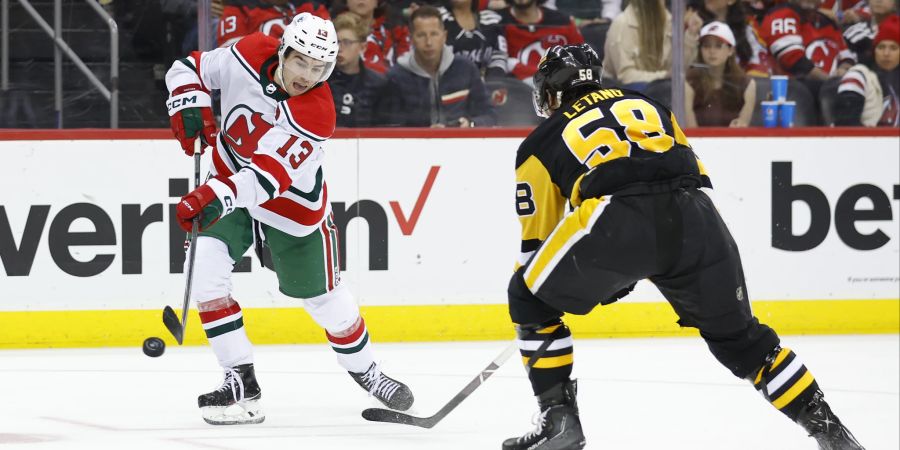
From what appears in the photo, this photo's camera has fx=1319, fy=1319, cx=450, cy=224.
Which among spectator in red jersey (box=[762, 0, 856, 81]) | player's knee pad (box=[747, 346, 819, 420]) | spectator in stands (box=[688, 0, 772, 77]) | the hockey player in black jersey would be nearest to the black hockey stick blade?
the hockey player in black jersey

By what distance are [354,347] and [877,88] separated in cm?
329

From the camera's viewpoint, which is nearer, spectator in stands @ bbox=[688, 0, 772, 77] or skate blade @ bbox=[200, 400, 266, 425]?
skate blade @ bbox=[200, 400, 266, 425]

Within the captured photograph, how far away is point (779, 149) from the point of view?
19.2 ft

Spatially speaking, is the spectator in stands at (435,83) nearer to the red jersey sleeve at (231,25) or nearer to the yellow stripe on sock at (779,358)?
the red jersey sleeve at (231,25)

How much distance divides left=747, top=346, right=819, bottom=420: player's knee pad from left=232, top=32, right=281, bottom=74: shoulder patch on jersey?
1.71 metres

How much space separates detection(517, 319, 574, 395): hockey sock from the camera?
10.4 ft

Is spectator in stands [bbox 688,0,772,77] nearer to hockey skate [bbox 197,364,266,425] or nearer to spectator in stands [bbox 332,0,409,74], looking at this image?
spectator in stands [bbox 332,0,409,74]

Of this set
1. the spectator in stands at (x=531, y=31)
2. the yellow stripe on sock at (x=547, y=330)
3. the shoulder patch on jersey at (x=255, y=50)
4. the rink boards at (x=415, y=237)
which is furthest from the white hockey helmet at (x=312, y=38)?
the spectator in stands at (x=531, y=31)

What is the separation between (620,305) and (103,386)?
232cm

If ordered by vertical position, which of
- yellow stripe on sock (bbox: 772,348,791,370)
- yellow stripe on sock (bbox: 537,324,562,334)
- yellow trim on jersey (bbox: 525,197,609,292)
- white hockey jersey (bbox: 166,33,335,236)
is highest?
white hockey jersey (bbox: 166,33,335,236)

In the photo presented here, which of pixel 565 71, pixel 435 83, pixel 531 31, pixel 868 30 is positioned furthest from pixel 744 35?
pixel 565 71

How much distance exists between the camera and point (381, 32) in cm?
571

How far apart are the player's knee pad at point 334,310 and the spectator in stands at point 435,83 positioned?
179cm

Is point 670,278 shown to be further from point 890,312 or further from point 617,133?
point 890,312
